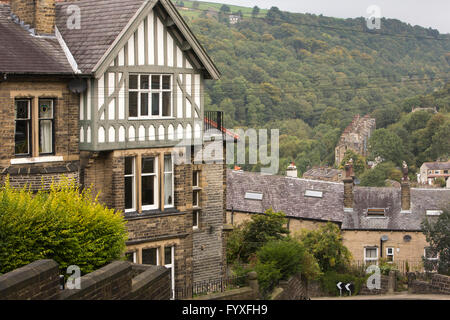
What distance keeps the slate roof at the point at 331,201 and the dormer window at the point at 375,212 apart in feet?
1.18

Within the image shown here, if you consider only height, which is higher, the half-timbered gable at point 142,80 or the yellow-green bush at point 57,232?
the half-timbered gable at point 142,80

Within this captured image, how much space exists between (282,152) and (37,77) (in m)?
107

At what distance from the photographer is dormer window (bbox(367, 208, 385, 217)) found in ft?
188

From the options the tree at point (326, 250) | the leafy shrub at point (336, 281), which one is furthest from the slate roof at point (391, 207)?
the leafy shrub at point (336, 281)

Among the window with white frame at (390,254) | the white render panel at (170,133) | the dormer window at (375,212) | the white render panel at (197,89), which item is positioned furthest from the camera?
the dormer window at (375,212)

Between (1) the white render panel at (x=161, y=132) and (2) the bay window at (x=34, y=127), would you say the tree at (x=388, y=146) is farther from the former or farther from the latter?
(2) the bay window at (x=34, y=127)

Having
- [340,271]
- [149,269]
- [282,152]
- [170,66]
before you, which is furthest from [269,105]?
[149,269]

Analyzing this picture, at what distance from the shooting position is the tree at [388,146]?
443ft

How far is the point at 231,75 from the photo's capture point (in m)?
108

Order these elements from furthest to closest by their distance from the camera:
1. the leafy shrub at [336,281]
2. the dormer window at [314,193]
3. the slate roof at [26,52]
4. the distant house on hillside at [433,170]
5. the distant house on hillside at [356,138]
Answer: the distant house on hillside at [356,138], the distant house on hillside at [433,170], the dormer window at [314,193], the leafy shrub at [336,281], the slate roof at [26,52]

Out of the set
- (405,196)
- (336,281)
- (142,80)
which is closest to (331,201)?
(405,196)

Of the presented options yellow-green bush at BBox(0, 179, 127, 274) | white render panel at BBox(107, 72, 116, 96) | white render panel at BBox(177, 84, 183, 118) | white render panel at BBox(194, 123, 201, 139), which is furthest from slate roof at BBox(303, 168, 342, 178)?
yellow-green bush at BBox(0, 179, 127, 274)

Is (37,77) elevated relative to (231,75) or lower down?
lower down
